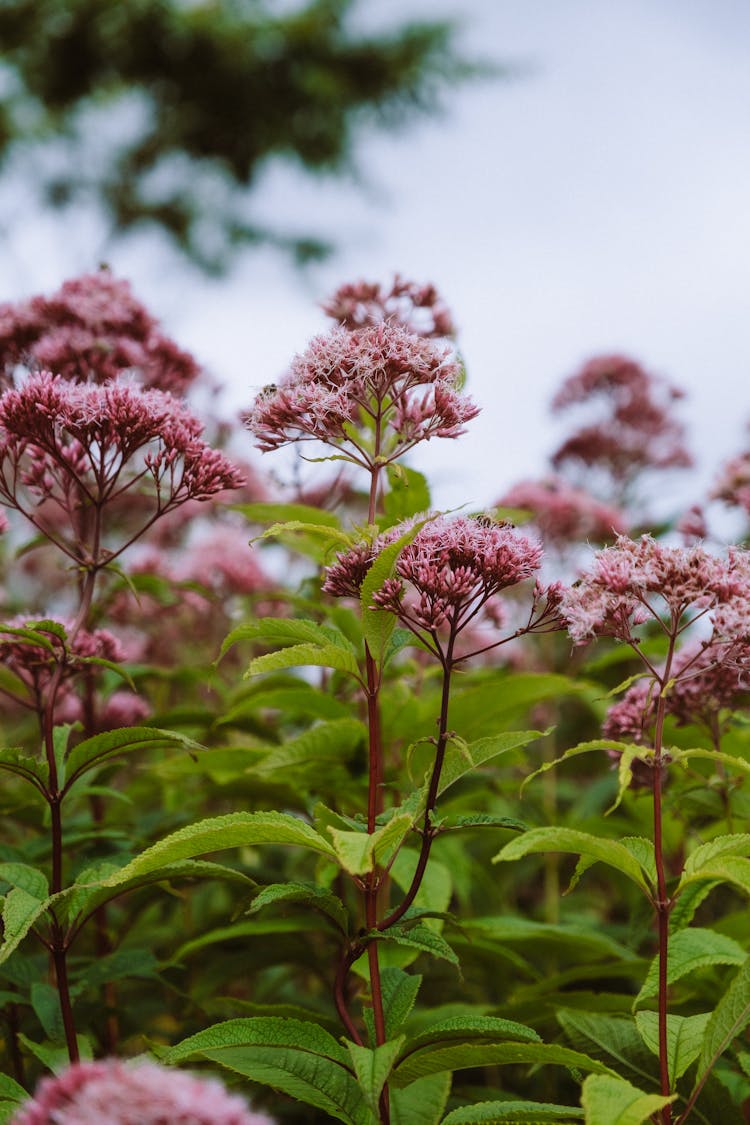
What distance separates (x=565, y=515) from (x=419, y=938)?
99.8 inches

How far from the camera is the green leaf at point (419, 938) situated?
5.46 ft

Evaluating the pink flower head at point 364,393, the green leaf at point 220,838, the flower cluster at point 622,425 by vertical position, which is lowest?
the green leaf at point 220,838

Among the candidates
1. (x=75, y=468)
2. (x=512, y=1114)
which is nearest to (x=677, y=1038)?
(x=512, y=1114)

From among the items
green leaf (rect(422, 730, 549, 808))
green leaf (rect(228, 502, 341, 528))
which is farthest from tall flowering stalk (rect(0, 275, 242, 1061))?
green leaf (rect(422, 730, 549, 808))

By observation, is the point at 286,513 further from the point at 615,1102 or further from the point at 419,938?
the point at 615,1102

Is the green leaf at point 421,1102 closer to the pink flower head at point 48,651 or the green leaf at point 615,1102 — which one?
the green leaf at point 615,1102

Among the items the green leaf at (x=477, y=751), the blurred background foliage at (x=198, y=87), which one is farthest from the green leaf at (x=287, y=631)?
the blurred background foliage at (x=198, y=87)

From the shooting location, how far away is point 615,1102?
1470mm

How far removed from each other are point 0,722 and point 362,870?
380cm

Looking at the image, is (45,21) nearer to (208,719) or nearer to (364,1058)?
(208,719)

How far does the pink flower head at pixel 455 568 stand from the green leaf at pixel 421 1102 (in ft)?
2.56

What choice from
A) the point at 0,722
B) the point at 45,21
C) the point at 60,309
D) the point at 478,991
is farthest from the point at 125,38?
the point at 478,991

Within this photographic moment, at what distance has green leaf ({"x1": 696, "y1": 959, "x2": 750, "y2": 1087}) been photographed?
63.4 inches

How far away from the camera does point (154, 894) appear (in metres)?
2.52
